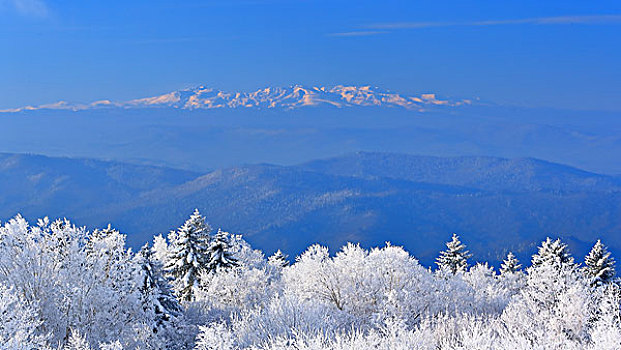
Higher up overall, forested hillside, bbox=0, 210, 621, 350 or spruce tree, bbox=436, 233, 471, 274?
forested hillside, bbox=0, 210, 621, 350

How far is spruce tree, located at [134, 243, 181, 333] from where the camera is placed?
29.5 metres

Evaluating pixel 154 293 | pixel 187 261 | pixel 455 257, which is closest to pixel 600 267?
pixel 455 257

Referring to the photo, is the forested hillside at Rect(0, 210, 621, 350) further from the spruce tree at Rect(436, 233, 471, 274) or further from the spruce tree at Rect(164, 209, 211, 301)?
the spruce tree at Rect(436, 233, 471, 274)

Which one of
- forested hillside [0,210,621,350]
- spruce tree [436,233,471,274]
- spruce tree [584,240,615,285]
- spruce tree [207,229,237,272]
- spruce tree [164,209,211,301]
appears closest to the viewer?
forested hillside [0,210,621,350]

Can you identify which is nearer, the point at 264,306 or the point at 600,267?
the point at 264,306

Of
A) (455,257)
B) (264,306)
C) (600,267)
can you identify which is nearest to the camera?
(264,306)

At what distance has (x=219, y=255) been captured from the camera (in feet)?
155

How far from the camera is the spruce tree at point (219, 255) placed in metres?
46.5

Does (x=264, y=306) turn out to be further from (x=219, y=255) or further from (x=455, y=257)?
(x=455, y=257)

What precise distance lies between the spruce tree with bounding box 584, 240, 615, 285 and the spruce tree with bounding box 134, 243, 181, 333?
36094mm

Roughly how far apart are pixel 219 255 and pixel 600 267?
3447 cm

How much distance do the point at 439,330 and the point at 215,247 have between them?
88.1 ft

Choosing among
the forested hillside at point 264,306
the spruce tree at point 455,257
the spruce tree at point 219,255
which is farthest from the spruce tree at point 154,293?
the spruce tree at point 455,257

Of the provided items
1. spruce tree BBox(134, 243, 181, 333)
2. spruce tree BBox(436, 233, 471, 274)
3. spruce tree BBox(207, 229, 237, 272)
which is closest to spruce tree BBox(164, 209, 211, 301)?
spruce tree BBox(207, 229, 237, 272)
